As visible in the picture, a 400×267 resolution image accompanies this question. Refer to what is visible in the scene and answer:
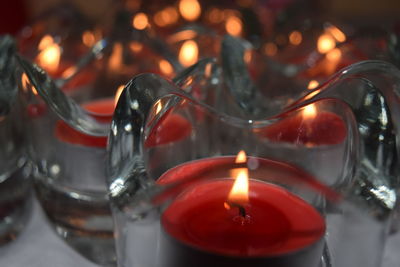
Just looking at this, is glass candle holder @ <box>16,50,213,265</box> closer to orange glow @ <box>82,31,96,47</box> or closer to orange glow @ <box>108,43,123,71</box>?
orange glow @ <box>108,43,123,71</box>

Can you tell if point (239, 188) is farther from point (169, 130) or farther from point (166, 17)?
point (166, 17)

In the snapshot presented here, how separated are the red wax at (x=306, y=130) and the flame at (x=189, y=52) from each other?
0.68 feet

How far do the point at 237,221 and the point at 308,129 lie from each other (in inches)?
3.3

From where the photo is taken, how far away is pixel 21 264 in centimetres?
35

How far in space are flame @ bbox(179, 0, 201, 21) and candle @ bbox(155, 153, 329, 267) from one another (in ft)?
1.74

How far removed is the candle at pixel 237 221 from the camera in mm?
247

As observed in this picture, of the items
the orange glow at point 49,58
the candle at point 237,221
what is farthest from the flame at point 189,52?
the candle at point 237,221

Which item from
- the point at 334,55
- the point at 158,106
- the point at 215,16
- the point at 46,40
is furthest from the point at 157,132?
the point at 215,16

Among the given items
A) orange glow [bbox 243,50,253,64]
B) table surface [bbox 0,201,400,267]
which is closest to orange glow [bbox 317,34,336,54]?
orange glow [bbox 243,50,253,64]

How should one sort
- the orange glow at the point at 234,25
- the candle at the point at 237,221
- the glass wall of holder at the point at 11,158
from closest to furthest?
the candle at the point at 237,221 < the glass wall of holder at the point at 11,158 < the orange glow at the point at 234,25

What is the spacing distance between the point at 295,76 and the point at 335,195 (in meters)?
0.22

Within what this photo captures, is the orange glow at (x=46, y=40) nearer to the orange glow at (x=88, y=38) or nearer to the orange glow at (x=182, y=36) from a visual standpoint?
the orange glow at (x=88, y=38)

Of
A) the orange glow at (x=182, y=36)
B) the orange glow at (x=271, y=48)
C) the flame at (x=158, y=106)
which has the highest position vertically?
the flame at (x=158, y=106)

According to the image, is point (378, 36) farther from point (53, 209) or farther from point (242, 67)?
point (53, 209)
